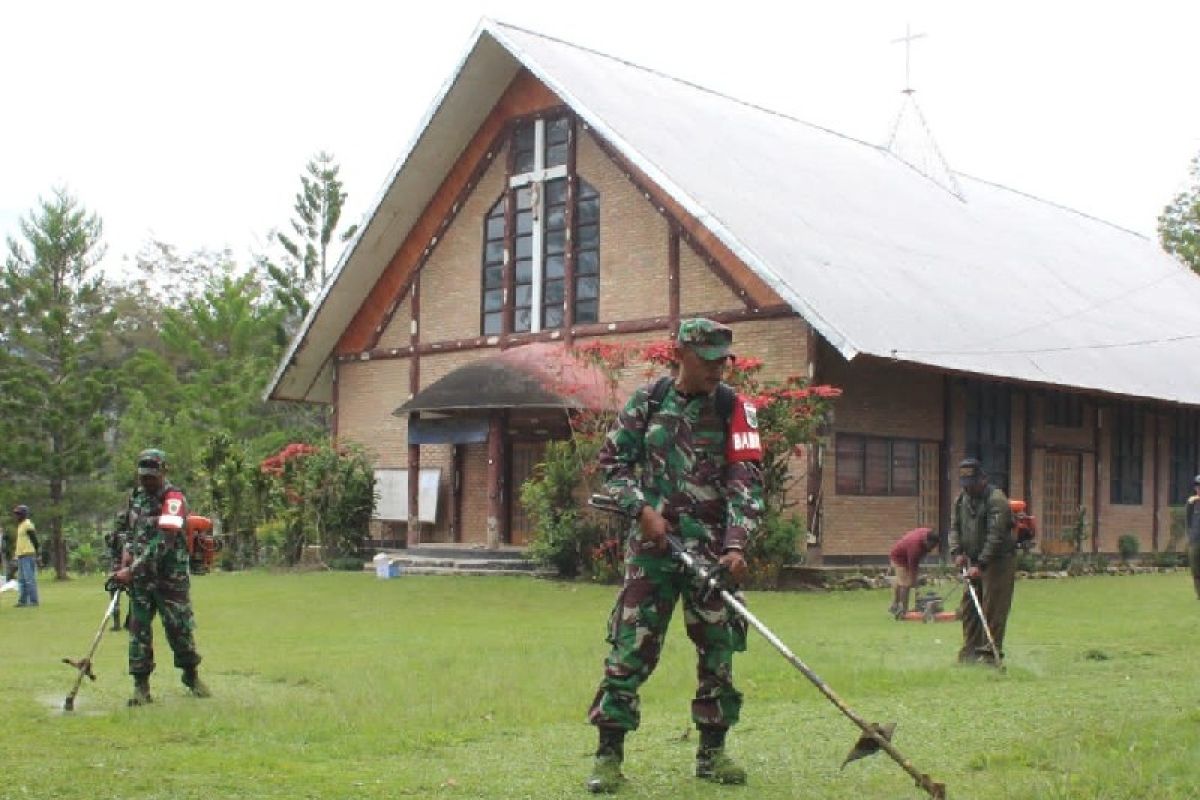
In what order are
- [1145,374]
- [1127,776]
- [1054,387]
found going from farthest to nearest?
1. [1145,374]
2. [1054,387]
3. [1127,776]

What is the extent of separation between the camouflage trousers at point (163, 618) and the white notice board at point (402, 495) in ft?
54.0

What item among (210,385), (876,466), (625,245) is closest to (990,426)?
(876,466)

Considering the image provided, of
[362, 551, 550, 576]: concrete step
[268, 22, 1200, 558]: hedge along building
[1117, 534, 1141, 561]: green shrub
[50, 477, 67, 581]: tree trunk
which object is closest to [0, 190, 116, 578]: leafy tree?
[50, 477, 67, 581]: tree trunk

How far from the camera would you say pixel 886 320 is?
22.2 m

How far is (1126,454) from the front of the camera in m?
30.0

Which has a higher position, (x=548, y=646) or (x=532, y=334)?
(x=532, y=334)

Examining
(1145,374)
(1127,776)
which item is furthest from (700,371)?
(1145,374)

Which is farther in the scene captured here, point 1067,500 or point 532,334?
point 1067,500

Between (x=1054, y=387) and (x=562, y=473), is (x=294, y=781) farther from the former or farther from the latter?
(x=1054, y=387)

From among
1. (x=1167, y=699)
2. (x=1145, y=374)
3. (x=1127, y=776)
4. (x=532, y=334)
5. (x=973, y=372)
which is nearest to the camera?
(x=1127, y=776)

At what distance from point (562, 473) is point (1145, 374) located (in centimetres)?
1213

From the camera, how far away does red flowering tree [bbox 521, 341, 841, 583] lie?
68.1 feet

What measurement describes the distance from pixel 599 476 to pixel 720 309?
327cm

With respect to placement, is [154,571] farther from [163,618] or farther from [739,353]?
[739,353]
